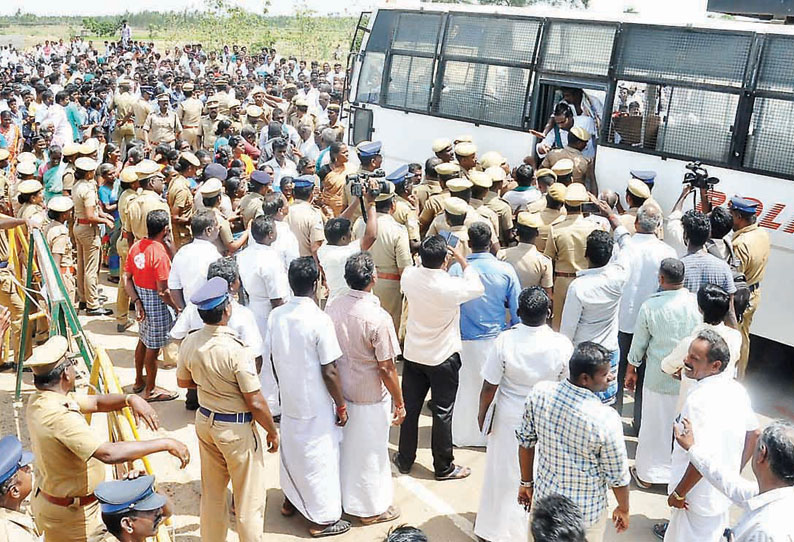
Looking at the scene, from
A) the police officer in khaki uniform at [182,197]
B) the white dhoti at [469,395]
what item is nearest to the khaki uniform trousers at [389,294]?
the white dhoti at [469,395]

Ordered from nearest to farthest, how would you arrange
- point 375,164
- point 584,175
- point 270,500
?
point 270,500 < point 375,164 < point 584,175

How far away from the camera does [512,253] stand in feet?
18.8

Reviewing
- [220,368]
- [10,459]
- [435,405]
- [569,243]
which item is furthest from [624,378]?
[10,459]

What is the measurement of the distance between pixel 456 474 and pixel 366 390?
115 centimetres

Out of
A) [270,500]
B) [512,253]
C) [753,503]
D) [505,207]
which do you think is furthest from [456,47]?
[753,503]

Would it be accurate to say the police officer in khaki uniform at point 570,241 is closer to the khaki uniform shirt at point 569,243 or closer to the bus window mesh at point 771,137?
the khaki uniform shirt at point 569,243

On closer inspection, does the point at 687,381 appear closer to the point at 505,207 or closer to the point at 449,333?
the point at 449,333

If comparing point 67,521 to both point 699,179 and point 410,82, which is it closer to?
point 699,179

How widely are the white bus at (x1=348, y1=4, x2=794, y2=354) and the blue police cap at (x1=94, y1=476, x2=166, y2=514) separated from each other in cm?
567

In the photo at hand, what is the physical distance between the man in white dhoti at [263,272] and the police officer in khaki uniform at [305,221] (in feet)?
2.31

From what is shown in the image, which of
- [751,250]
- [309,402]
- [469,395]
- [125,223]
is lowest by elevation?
[469,395]

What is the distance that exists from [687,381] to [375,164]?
14.1ft

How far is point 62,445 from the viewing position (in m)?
3.38

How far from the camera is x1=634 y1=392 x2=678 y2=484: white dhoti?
5.16 metres
